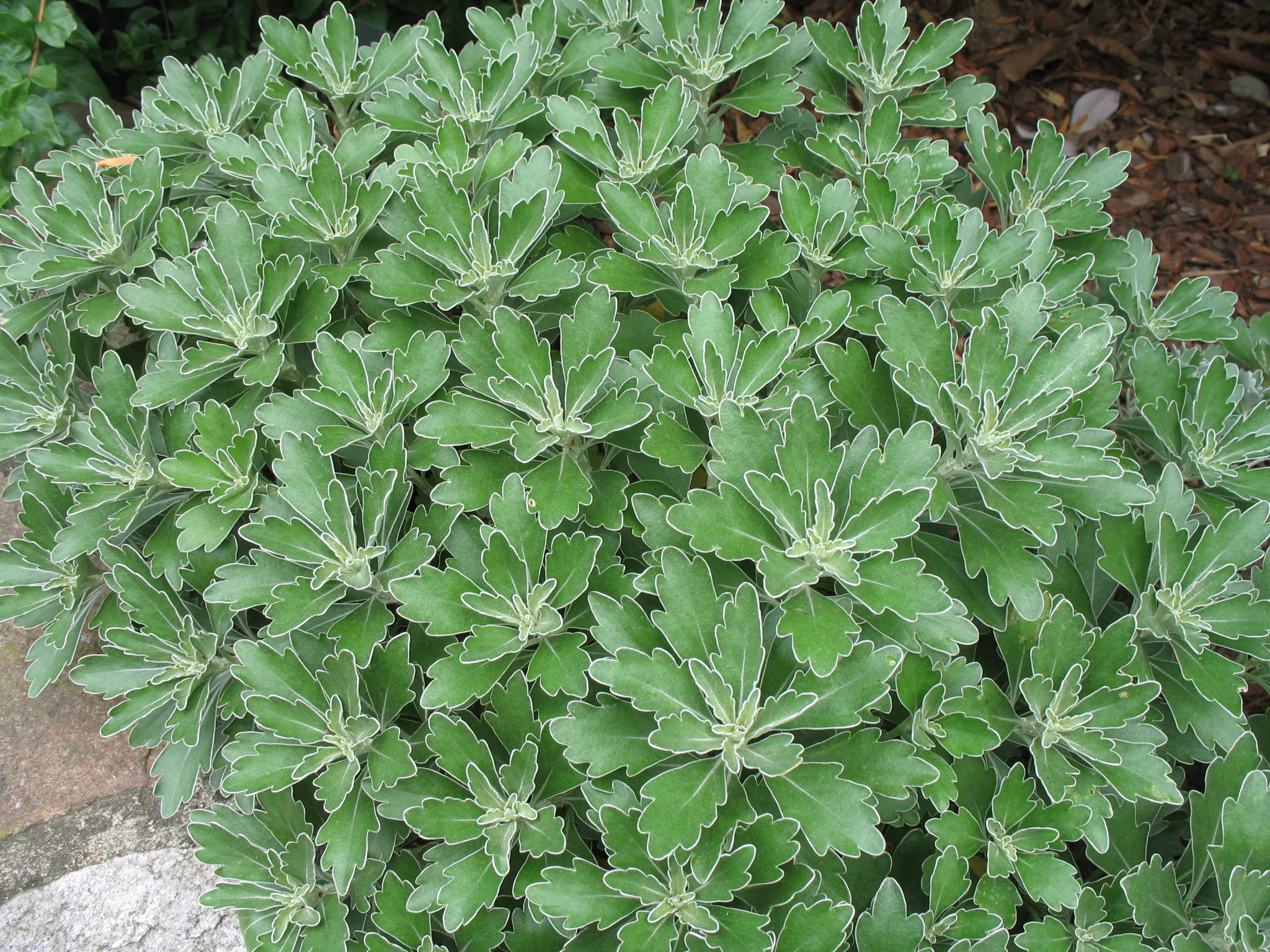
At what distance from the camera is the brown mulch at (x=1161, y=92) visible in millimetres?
4520

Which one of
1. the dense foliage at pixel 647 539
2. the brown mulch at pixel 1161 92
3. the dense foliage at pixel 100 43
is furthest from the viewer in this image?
the brown mulch at pixel 1161 92

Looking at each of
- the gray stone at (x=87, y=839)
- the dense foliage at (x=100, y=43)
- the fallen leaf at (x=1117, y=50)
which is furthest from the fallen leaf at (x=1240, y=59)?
the gray stone at (x=87, y=839)

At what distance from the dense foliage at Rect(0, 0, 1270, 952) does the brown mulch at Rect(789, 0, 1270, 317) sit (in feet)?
8.63

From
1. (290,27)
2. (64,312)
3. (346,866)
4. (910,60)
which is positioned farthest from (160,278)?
(910,60)

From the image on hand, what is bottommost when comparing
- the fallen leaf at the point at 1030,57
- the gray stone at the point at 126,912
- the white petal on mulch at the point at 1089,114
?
the gray stone at the point at 126,912

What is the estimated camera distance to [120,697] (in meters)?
2.38

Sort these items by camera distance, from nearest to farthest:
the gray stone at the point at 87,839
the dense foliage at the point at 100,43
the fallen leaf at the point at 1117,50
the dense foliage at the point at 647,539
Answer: the dense foliage at the point at 647,539 < the gray stone at the point at 87,839 < the dense foliage at the point at 100,43 < the fallen leaf at the point at 1117,50

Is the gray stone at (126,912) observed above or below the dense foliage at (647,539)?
below

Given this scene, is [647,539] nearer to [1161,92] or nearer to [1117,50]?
[1161,92]

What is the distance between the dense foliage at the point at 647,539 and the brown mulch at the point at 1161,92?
263cm

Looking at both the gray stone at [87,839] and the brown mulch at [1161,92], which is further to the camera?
the brown mulch at [1161,92]

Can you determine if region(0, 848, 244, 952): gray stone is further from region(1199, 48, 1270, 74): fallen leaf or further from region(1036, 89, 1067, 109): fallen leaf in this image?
region(1199, 48, 1270, 74): fallen leaf

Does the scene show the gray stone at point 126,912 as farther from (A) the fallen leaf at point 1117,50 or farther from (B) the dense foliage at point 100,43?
(A) the fallen leaf at point 1117,50

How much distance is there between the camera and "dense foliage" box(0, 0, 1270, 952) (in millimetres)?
1605
